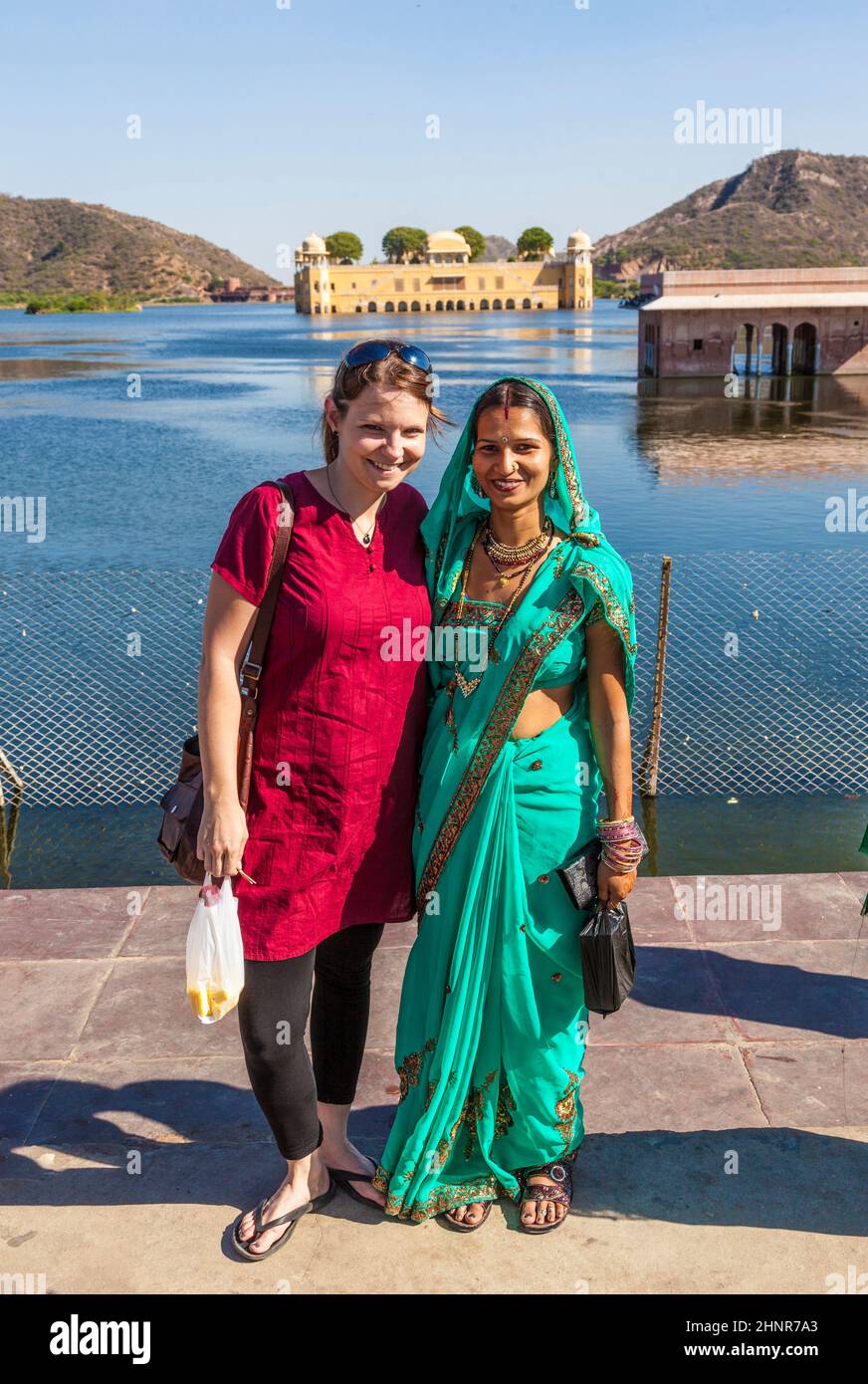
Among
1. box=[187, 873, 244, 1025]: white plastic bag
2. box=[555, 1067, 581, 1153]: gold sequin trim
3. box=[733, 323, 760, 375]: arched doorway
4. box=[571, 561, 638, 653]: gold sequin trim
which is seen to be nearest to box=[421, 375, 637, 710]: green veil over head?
box=[571, 561, 638, 653]: gold sequin trim

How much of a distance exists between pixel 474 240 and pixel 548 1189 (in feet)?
Result: 405

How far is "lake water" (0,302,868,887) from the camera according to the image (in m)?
6.43

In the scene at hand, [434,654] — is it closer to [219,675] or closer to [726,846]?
[219,675]

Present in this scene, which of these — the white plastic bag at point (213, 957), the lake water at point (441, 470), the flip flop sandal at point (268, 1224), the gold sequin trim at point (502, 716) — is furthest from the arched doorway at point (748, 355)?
the white plastic bag at point (213, 957)

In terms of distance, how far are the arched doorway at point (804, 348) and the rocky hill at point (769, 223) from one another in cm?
8161

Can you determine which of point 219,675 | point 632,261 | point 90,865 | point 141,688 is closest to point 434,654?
point 219,675

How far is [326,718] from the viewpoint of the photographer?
7.02 ft

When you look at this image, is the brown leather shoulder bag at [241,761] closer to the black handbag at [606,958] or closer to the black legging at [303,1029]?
the black legging at [303,1029]

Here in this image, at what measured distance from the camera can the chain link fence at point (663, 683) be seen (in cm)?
710

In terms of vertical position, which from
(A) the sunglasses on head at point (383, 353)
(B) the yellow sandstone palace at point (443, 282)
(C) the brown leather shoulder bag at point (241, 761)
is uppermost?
(B) the yellow sandstone palace at point (443, 282)

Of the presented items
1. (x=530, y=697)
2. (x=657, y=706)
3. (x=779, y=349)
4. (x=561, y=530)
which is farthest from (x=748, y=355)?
(x=530, y=697)

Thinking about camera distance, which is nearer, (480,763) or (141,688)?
(480,763)
